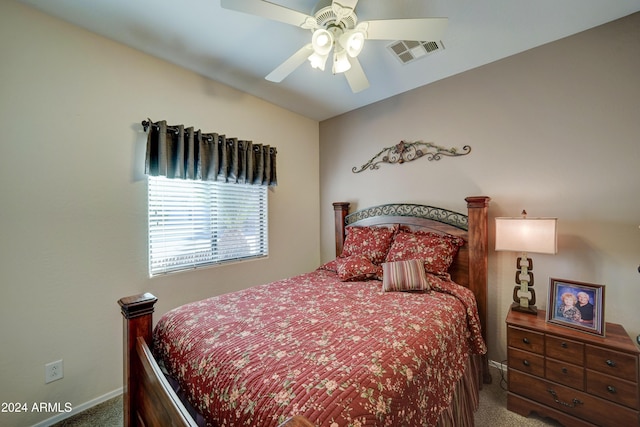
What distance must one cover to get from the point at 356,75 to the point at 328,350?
5.90 ft

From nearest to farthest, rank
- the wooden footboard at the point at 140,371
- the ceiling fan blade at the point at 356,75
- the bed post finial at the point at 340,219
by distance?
the wooden footboard at the point at 140,371
the ceiling fan blade at the point at 356,75
the bed post finial at the point at 340,219

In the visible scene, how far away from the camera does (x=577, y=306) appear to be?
1.63 m

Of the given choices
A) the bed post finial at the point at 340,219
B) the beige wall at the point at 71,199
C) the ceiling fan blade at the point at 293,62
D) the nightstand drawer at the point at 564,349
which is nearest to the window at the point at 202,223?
the beige wall at the point at 71,199

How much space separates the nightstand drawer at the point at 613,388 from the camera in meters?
1.36

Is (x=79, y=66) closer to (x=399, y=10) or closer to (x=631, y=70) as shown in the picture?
(x=399, y=10)

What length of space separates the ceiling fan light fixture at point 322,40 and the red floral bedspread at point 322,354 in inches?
62.0

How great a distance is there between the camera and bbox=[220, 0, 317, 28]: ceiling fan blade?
1249mm

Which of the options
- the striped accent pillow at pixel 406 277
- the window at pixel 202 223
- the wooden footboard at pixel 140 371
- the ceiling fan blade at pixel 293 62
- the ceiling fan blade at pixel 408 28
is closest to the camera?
the wooden footboard at pixel 140 371

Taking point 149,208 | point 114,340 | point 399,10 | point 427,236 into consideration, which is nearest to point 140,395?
point 114,340

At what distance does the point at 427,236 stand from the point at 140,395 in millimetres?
2287

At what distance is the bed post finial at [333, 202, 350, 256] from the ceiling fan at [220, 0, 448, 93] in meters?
1.77

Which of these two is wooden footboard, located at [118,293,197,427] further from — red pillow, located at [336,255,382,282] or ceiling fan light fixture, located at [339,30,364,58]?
ceiling fan light fixture, located at [339,30,364,58]

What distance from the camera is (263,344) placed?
115 cm

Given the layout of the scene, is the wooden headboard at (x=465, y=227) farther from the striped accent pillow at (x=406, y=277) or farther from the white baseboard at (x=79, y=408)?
the white baseboard at (x=79, y=408)
